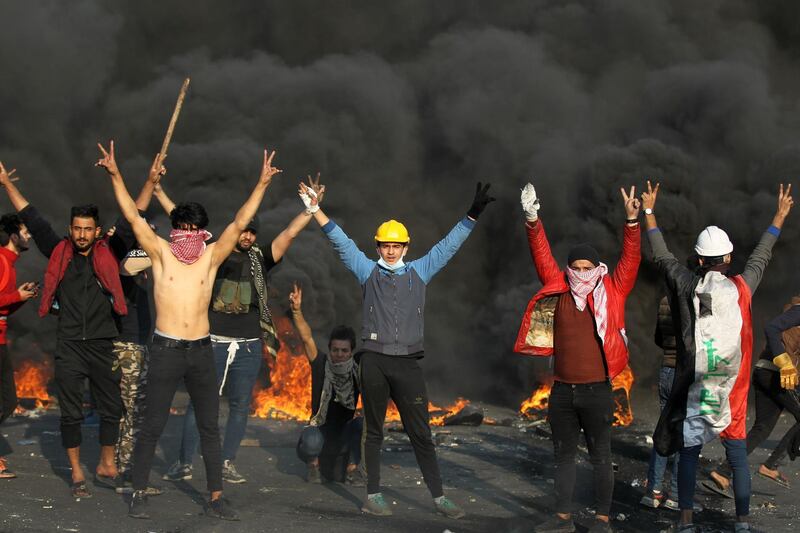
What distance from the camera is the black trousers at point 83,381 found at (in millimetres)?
5883

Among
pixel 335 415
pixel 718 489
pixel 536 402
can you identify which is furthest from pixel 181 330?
pixel 536 402

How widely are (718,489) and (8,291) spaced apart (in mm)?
5726

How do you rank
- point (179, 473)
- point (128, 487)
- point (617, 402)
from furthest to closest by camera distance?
point (617, 402) → point (179, 473) → point (128, 487)

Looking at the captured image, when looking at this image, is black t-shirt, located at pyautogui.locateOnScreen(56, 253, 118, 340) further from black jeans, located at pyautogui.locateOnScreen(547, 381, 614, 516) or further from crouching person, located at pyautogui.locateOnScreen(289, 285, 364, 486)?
black jeans, located at pyautogui.locateOnScreen(547, 381, 614, 516)

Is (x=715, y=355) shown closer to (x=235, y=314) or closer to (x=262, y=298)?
(x=262, y=298)

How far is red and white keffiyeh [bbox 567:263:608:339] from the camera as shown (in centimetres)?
525

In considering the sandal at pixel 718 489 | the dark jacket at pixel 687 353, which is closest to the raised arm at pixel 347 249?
the dark jacket at pixel 687 353

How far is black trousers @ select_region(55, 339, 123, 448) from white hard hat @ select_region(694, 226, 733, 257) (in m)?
4.08

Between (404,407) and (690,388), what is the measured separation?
1.81m

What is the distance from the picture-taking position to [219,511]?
5359mm

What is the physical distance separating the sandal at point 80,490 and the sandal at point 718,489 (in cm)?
474

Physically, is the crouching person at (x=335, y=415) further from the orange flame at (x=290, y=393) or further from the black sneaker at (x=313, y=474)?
the orange flame at (x=290, y=393)

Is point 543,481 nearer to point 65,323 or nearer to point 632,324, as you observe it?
point 65,323

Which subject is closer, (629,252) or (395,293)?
(629,252)
